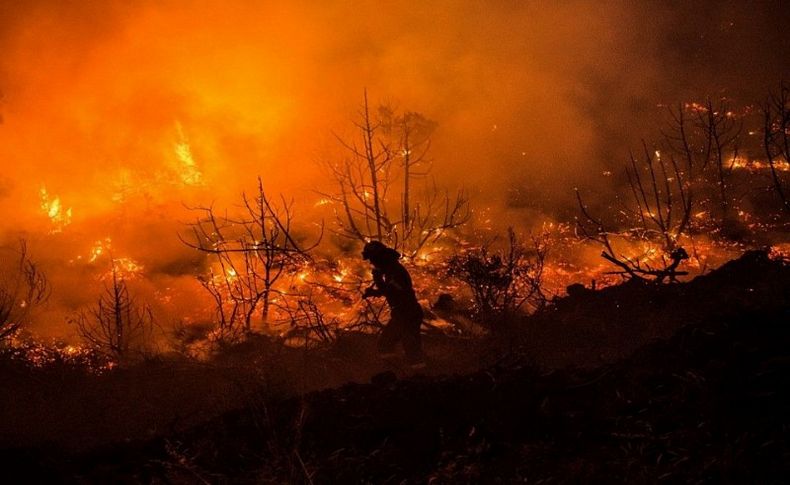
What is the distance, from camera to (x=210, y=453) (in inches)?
160

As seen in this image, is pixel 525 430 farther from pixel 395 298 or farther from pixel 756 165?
pixel 756 165

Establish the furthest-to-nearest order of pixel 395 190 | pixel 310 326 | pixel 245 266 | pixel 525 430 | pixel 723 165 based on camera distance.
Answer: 1. pixel 395 190
2. pixel 723 165
3. pixel 245 266
4. pixel 310 326
5. pixel 525 430

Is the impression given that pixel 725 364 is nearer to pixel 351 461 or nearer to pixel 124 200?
pixel 351 461

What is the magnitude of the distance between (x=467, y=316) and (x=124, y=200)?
10.5m

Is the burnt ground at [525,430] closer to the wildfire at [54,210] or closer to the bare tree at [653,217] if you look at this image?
the bare tree at [653,217]

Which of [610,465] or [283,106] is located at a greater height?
[283,106]

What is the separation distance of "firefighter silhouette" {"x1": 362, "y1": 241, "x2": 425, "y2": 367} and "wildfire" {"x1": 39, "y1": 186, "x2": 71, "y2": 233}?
414 inches

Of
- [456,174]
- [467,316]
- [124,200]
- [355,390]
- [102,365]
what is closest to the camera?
[355,390]

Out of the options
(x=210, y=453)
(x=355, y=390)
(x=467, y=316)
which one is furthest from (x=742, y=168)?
(x=210, y=453)

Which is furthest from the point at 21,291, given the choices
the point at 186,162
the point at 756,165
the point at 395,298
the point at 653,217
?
Result: the point at 756,165

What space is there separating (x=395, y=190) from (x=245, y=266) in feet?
17.8

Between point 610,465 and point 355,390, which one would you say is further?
point 355,390

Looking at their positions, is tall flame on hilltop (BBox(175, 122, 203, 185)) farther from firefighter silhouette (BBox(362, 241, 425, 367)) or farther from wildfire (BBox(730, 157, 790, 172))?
wildfire (BBox(730, 157, 790, 172))

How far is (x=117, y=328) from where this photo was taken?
9.42m
